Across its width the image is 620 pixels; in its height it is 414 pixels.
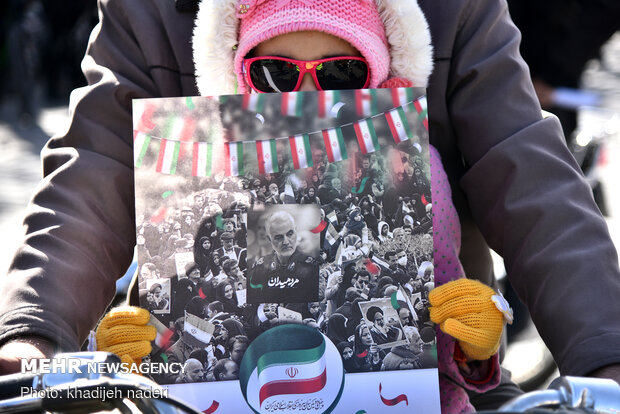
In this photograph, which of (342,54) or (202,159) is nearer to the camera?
(202,159)

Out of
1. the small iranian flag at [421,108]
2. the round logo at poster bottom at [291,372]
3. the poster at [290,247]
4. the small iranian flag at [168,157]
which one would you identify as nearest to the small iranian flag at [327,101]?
the poster at [290,247]

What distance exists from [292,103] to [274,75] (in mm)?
204

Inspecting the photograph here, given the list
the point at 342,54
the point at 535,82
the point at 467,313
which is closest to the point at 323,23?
the point at 342,54

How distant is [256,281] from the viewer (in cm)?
136

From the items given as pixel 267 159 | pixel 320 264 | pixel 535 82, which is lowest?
pixel 535 82

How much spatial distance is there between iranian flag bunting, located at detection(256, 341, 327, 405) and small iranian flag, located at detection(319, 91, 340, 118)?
1.21ft

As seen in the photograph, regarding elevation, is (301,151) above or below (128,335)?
above

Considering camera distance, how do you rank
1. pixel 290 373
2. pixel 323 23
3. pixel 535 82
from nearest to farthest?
pixel 290 373 < pixel 323 23 < pixel 535 82

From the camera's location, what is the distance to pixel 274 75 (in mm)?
1575

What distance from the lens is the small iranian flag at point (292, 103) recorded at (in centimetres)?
138

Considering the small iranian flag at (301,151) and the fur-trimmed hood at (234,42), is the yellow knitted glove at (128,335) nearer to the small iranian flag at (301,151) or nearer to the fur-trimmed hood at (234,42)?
the small iranian flag at (301,151)

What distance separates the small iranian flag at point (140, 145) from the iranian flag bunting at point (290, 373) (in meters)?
0.37

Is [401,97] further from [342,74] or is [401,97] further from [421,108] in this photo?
[342,74]

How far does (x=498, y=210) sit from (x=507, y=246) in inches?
2.6
